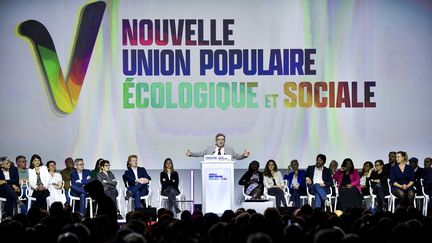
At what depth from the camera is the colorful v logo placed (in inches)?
628

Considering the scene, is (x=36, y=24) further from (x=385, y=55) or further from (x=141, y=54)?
(x=385, y=55)

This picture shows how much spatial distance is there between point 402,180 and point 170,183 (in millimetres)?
3589

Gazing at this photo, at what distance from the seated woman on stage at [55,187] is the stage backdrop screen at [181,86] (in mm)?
1405

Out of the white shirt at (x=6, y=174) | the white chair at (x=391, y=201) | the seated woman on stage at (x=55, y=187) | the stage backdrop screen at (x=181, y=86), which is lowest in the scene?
the white chair at (x=391, y=201)

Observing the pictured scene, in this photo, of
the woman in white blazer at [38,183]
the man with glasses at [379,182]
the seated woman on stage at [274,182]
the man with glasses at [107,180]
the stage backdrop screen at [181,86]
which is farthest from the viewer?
the stage backdrop screen at [181,86]

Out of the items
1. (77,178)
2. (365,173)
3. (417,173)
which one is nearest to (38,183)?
(77,178)

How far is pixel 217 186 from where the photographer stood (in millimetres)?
13820

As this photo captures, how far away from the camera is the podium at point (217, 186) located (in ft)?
45.3

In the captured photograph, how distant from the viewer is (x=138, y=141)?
1589 centimetres

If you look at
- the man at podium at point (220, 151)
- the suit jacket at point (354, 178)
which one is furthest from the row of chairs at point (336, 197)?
the man at podium at point (220, 151)

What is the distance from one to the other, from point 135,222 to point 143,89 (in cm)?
786

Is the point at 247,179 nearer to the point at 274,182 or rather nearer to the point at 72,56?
the point at 274,182

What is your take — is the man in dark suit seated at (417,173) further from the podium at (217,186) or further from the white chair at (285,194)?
the podium at (217,186)

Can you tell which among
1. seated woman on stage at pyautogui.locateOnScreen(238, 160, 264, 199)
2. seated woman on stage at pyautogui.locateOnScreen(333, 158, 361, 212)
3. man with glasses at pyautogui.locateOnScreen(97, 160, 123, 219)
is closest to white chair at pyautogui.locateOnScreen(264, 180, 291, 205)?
seated woman on stage at pyautogui.locateOnScreen(238, 160, 264, 199)
